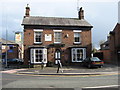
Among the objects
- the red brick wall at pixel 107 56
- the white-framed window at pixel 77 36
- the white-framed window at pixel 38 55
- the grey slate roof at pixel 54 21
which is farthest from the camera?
the red brick wall at pixel 107 56

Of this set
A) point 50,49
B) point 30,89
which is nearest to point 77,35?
point 50,49

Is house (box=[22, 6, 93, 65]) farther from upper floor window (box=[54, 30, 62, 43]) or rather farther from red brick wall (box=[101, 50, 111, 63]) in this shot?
red brick wall (box=[101, 50, 111, 63])

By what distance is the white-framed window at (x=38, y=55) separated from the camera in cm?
2394

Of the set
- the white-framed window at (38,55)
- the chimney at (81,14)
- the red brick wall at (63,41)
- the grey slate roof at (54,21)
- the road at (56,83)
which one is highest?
the chimney at (81,14)

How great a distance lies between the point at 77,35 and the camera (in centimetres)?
2564

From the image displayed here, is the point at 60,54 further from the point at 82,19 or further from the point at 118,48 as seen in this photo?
the point at 118,48

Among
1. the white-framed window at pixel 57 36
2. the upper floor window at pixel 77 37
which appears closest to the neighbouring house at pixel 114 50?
the upper floor window at pixel 77 37

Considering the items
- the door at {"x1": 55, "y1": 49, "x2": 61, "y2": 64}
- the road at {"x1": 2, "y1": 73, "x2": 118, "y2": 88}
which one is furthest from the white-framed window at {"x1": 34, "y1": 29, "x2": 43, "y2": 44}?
the road at {"x1": 2, "y1": 73, "x2": 118, "y2": 88}

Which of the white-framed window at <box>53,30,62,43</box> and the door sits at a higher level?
the white-framed window at <box>53,30,62,43</box>

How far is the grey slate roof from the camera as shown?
985 inches

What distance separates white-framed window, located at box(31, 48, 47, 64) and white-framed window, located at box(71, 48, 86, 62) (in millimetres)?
4443

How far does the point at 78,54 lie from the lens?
83.1 feet

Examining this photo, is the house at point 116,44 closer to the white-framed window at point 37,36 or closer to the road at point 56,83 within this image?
the white-framed window at point 37,36

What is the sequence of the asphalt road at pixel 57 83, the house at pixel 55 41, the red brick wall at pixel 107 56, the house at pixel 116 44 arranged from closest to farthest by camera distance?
the asphalt road at pixel 57 83 < the house at pixel 55 41 < the house at pixel 116 44 < the red brick wall at pixel 107 56
